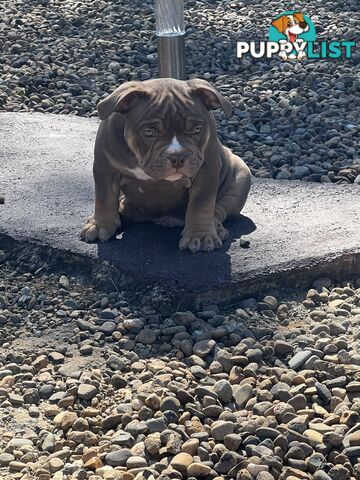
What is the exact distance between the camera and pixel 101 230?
5582mm

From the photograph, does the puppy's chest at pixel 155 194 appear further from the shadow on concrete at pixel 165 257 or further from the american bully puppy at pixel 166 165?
the shadow on concrete at pixel 165 257

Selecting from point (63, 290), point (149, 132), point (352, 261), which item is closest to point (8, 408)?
point (63, 290)

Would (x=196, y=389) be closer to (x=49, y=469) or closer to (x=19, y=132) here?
(x=49, y=469)

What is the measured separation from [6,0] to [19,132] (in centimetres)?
373

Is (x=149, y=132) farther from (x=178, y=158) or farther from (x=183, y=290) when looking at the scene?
(x=183, y=290)

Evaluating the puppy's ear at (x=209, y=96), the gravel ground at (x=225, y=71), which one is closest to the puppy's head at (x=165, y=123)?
the puppy's ear at (x=209, y=96)

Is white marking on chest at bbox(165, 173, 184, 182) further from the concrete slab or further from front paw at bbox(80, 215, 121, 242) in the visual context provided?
front paw at bbox(80, 215, 121, 242)

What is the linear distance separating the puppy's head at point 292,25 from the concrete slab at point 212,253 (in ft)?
10.5

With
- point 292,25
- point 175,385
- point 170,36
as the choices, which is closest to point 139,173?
point 175,385

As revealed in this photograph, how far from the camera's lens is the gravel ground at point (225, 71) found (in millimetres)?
7320

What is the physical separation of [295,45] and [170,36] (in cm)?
197

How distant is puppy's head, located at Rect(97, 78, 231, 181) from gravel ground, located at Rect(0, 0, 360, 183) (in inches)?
70.3

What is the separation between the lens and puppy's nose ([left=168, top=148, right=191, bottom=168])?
4988 millimetres

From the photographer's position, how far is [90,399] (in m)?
→ 4.36
